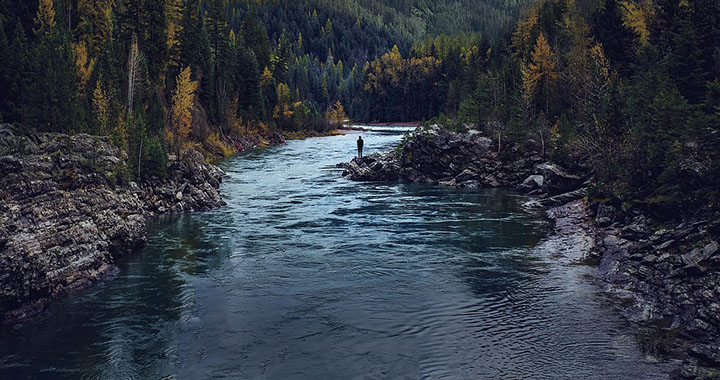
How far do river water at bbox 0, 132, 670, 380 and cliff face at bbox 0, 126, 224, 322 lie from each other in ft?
3.13

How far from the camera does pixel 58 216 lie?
821 inches

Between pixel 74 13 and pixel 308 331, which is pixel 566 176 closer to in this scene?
pixel 308 331

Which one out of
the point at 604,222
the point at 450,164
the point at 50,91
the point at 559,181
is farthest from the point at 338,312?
the point at 450,164

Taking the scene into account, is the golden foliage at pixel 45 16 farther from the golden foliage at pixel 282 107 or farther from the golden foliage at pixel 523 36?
the golden foliage at pixel 523 36

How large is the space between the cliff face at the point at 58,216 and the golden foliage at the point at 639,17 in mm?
42425

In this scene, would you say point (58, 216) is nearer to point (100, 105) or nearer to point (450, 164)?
point (100, 105)

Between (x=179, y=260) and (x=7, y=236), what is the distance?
25.3 feet

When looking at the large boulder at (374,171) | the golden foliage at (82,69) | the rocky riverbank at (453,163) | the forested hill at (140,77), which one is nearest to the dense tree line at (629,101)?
the rocky riverbank at (453,163)

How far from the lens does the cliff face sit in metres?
17.5

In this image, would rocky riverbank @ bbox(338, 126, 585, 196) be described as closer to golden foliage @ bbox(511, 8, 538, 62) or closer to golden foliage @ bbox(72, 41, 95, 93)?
golden foliage @ bbox(72, 41, 95, 93)

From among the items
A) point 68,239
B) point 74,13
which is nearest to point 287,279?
point 68,239

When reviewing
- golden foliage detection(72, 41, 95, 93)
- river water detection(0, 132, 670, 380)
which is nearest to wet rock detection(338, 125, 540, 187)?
river water detection(0, 132, 670, 380)

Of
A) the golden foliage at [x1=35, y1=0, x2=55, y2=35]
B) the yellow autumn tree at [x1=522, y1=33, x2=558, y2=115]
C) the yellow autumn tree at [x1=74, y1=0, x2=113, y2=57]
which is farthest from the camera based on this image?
the yellow autumn tree at [x1=522, y1=33, x2=558, y2=115]

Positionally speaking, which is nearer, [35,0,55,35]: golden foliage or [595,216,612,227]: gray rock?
[595,216,612,227]: gray rock
